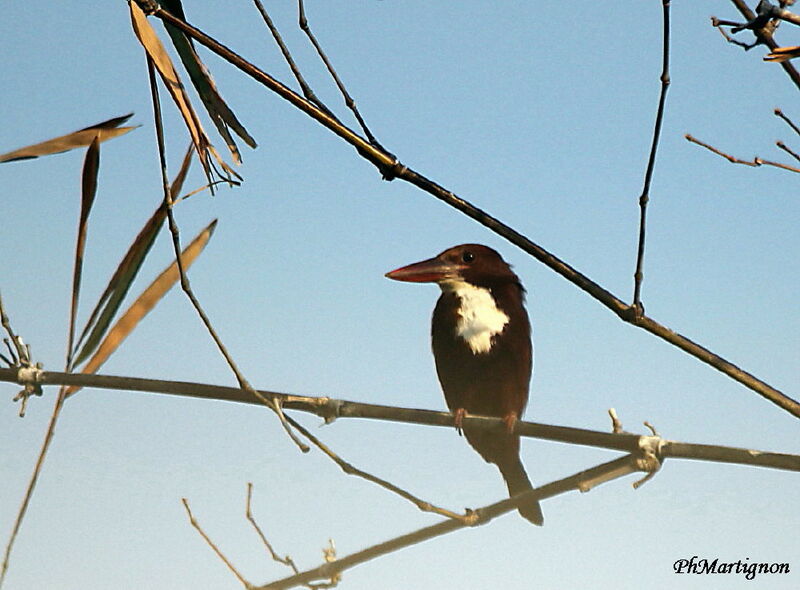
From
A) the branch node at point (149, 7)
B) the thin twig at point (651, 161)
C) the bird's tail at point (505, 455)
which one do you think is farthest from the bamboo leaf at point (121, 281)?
the bird's tail at point (505, 455)

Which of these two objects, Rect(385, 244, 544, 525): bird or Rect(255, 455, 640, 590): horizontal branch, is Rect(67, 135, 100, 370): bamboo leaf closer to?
Rect(255, 455, 640, 590): horizontal branch

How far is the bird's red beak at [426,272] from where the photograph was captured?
166 cm

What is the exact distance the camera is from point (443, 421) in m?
1.28

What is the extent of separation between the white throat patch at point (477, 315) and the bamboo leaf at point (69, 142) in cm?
105

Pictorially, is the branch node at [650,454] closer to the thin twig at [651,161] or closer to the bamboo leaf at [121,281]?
the thin twig at [651,161]

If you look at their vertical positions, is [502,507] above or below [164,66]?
below

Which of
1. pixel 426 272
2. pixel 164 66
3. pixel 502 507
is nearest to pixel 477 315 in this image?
pixel 426 272

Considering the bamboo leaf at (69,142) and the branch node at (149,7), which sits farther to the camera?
the bamboo leaf at (69,142)

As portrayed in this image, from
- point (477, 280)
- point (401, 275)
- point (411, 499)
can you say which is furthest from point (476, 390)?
point (411, 499)

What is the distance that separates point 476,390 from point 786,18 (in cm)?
164

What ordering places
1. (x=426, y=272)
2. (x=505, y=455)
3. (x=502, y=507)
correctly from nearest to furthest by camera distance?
(x=502, y=507) → (x=426, y=272) → (x=505, y=455)

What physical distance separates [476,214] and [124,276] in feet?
1.96

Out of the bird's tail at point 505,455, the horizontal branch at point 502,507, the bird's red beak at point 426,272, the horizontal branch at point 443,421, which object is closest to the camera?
the horizontal branch at point 443,421

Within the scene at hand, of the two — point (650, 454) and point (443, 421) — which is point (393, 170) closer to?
point (443, 421)
